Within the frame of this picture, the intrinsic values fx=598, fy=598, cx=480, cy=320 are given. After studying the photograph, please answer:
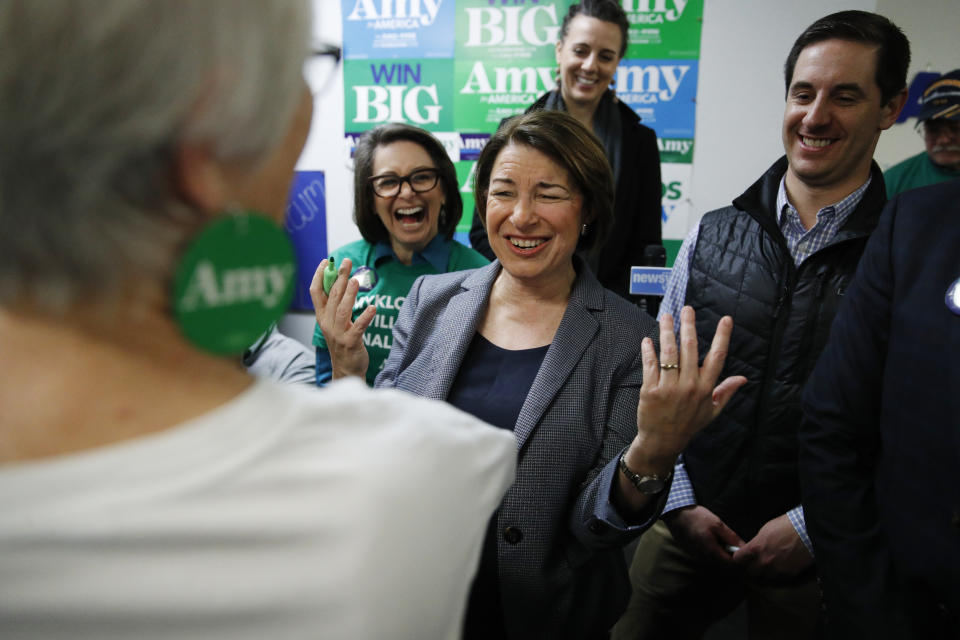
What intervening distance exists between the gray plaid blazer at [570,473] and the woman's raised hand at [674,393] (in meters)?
0.13

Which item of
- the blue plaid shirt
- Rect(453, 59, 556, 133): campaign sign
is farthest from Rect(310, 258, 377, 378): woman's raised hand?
Rect(453, 59, 556, 133): campaign sign

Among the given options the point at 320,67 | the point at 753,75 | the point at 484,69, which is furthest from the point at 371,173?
the point at 753,75

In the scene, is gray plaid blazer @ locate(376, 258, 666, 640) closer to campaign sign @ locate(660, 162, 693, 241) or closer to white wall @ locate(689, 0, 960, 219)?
campaign sign @ locate(660, 162, 693, 241)

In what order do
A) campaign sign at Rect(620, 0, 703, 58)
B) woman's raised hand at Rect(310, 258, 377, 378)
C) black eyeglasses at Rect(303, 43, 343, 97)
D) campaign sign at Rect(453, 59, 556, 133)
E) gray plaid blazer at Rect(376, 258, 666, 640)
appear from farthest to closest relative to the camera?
1. campaign sign at Rect(453, 59, 556, 133)
2. campaign sign at Rect(620, 0, 703, 58)
3. woman's raised hand at Rect(310, 258, 377, 378)
4. gray plaid blazer at Rect(376, 258, 666, 640)
5. black eyeglasses at Rect(303, 43, 343, 97)

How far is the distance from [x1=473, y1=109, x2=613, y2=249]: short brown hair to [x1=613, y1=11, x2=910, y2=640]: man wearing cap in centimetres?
38

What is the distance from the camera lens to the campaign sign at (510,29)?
11.1ft

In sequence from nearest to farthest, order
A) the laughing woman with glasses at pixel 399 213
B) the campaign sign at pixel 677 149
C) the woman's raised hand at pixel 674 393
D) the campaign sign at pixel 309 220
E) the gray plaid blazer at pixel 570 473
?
the woman's raised hand at pixel 674 393 → the gray plaid blazer at pixel 570 473 → the laughing woman with glasses at pixel 399 213 → the campaign sign at pixel 677 149 → the campaign sign at pixel 309 220

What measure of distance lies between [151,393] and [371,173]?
2007 millimetres

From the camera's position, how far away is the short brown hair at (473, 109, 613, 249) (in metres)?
1.59

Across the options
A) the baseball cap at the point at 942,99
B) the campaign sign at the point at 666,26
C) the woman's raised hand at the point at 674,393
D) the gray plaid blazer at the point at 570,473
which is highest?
the campaign sign at the point at 666,26

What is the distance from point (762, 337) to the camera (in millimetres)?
1644

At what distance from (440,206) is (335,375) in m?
0.98

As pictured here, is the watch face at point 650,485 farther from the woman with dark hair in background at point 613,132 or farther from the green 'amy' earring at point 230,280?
the woman with dark hair in background at point 613,132

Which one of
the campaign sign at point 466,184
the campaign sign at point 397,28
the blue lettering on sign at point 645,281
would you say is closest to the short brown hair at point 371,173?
the blue lettering on sign at point 645,281
